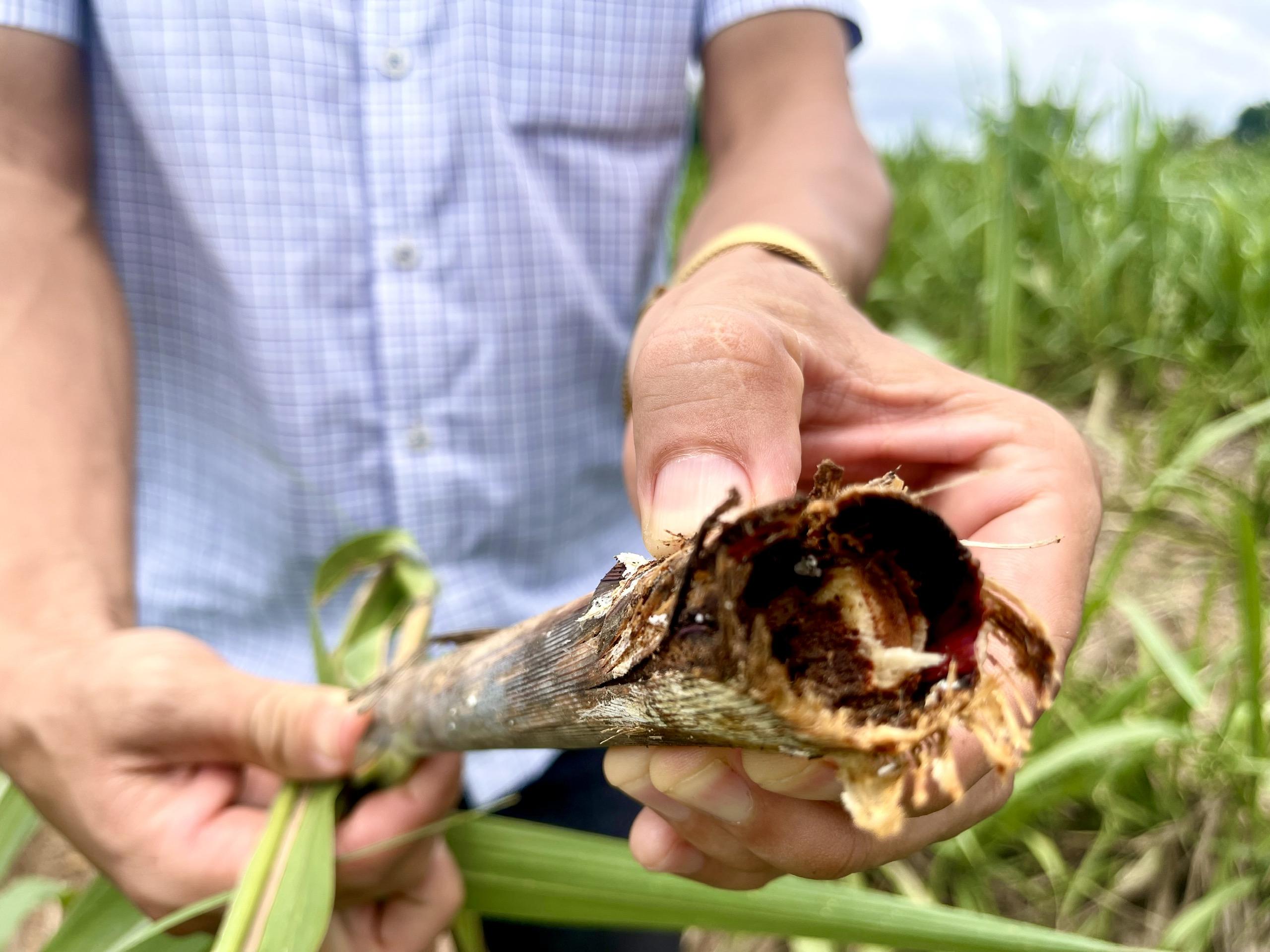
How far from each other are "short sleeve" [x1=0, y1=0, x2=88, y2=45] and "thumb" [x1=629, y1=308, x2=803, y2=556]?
78 cm

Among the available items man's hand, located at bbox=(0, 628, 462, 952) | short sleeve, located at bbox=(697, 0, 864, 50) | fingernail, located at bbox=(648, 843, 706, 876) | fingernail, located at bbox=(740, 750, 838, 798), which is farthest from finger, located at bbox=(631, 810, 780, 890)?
short sleeve, located at bbox=(697, 0, 864, 50)

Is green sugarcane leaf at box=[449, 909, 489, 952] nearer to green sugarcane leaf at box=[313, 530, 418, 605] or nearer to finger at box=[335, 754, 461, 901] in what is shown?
finger at box=[335, 754, 461, 901]

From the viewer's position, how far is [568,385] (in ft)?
3.62

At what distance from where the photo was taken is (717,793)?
0.51 meters

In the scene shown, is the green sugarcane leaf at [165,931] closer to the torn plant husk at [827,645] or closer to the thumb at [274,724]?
the thumb at [274,724]

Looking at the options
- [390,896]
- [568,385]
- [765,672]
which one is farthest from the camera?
[568,385]

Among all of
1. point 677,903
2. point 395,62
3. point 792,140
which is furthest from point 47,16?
point 677,903

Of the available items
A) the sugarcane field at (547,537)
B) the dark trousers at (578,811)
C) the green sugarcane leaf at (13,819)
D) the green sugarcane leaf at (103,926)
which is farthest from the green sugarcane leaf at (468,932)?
the green sugarcane leaf at (13,819)

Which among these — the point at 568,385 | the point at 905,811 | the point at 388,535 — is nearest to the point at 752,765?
the point at 905,811

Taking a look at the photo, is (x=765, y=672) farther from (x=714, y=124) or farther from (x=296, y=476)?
(x=714, y=124)

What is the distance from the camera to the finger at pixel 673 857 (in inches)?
24.3

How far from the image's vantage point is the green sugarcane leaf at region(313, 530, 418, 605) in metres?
0.91

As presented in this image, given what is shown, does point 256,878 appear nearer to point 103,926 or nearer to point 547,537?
point 103,926

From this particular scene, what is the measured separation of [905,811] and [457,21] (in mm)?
894
